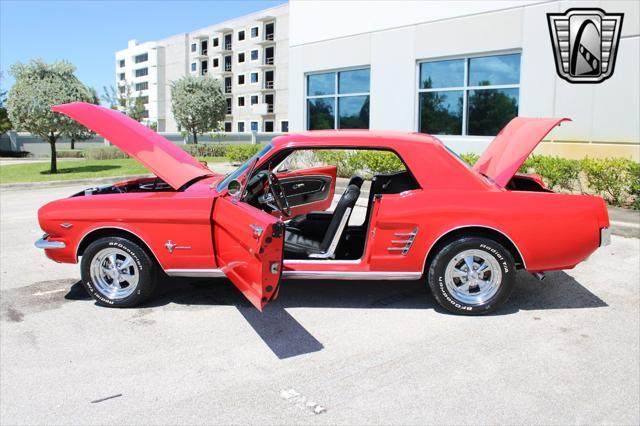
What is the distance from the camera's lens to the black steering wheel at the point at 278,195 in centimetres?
510

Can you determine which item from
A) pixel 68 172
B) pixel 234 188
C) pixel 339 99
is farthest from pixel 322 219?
pixel 68 172

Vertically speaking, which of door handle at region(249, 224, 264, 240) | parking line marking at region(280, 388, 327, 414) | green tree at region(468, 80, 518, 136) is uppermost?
green tree at region(468, 80, 518, 136)

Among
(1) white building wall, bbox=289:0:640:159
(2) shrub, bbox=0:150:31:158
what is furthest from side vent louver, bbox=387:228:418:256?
(2) shrub, bbox=0:150:31:158

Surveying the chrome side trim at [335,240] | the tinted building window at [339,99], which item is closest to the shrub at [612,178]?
the chrome side trim at [335,240]

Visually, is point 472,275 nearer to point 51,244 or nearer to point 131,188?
point 131,188

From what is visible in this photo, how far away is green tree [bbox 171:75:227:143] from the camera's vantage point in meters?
32.5

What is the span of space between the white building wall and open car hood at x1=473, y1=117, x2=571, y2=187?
241 inches

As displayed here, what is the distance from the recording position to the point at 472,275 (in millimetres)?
4914

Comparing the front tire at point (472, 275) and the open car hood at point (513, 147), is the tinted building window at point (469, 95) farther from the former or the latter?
the front tire at point (472, 275)

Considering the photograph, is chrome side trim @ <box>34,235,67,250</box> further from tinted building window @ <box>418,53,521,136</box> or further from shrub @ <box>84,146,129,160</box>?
shrub @ <box>84,146,129,160</box>

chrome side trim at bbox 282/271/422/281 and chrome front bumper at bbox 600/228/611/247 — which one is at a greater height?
chrome front bumper at bbox 600/228/611/247

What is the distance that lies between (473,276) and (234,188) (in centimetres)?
228

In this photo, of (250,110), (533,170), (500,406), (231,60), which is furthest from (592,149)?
(231,60)

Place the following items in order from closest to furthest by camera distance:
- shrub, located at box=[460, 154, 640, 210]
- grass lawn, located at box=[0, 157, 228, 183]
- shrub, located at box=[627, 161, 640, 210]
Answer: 1. shrub, located at box=[627, 161, 640, 210]
2. shrub, located at box=[460, 154, 640, 210]
3. grass lawn, located at box=[0, 157, 228, 183]
